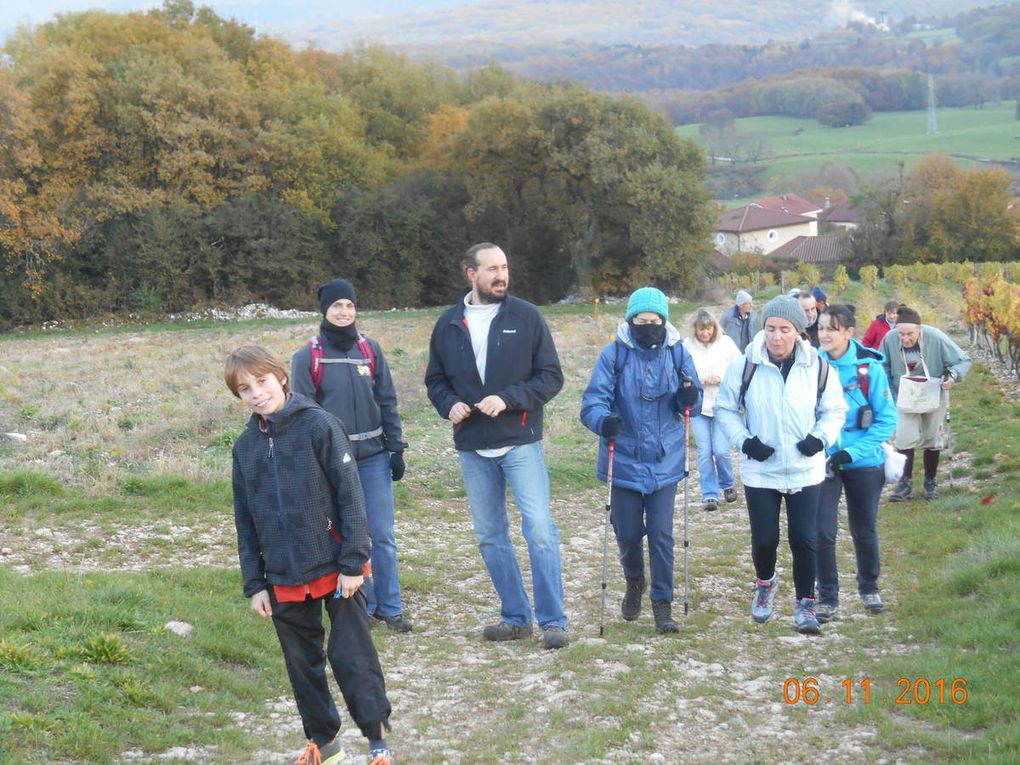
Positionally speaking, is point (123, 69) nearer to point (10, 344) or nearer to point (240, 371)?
point (10, 344)

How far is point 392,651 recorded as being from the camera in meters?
7.32

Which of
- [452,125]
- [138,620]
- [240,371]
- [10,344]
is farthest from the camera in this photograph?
[452,125]

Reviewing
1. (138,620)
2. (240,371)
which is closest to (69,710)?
(138,620)

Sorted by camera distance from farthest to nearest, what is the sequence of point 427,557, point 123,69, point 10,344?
point 123,69
point 10,344
point 427,557

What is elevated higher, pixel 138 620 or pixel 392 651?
pixel 138 620

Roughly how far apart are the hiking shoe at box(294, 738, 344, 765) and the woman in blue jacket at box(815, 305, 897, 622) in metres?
3.79

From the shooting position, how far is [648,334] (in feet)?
24.4

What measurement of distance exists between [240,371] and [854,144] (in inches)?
5765

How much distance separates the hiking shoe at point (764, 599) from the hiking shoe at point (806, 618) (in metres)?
0.22

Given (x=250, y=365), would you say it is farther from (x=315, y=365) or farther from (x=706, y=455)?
(x=706, y=455)

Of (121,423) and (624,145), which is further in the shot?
(624,145)

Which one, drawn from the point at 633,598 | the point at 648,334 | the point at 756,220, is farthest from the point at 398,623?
the point at 756,220

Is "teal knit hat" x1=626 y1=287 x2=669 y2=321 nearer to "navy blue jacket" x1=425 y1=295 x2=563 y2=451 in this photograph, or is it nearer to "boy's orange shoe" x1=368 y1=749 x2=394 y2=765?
"navy blue jacket" x1=425 y1=295 x2=563 y2=451

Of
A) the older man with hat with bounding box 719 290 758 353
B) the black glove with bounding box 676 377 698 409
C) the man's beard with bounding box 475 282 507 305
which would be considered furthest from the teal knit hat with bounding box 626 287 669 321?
the older man with hat with bounding box 719 290 758 353
